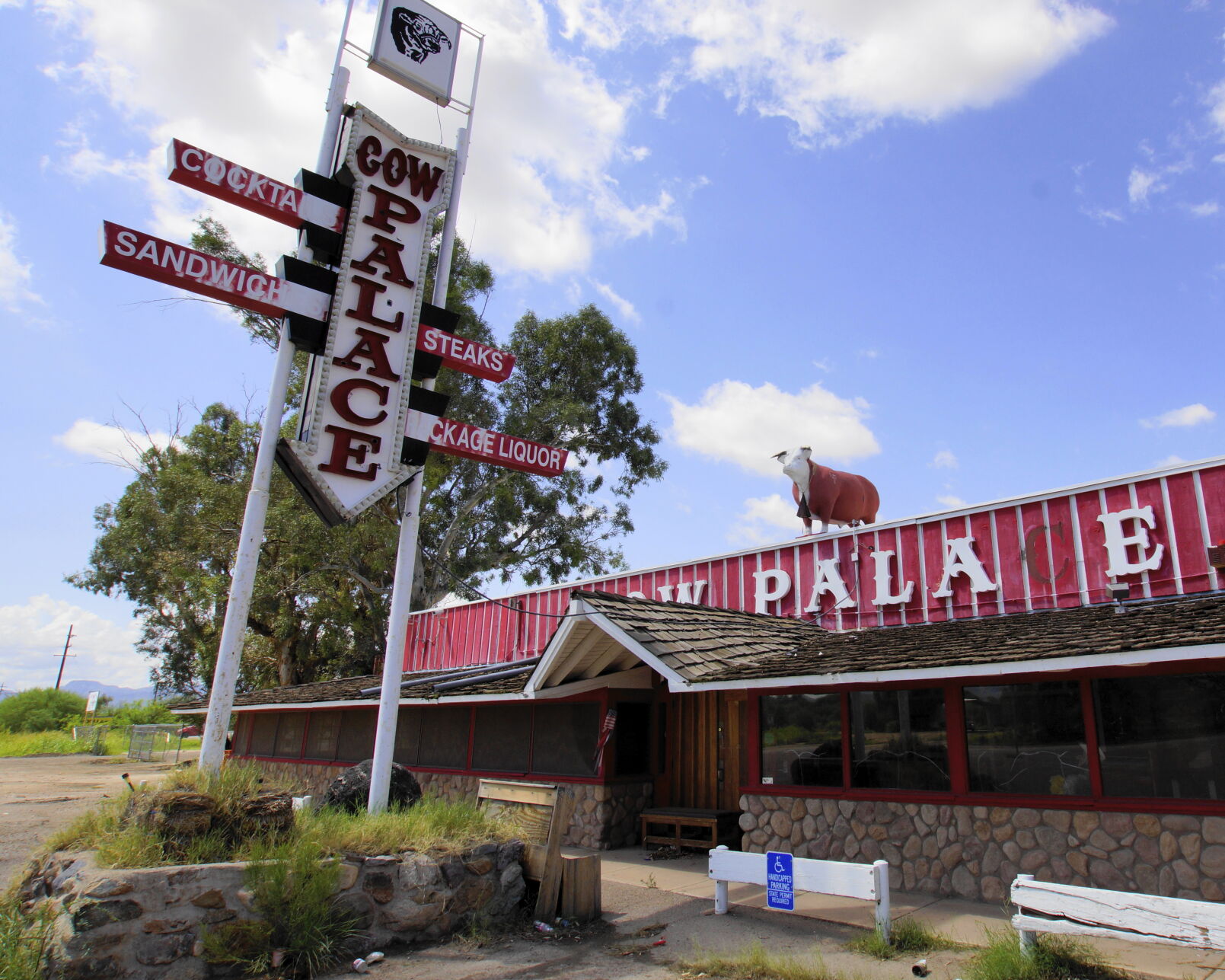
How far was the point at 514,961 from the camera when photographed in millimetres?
6453

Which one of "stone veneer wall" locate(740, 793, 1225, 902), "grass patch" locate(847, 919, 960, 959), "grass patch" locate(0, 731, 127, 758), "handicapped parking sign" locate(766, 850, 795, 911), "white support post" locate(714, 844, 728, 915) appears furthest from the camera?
"grass patch" locate(0, 731, 127, 758)

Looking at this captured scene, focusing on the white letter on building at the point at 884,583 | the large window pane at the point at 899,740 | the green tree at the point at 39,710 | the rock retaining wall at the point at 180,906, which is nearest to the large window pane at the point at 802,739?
the large window pane at the point at 899,740

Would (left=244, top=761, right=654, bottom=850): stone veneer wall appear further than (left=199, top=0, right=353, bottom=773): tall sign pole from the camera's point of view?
Yes

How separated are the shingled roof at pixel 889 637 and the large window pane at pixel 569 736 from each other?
228cm

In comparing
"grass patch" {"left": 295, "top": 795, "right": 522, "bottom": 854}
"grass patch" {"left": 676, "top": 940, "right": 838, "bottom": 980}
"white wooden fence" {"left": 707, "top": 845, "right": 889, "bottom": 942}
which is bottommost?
"grass patch" {"left": 676, "top": 940, "right": 838, "bottom": 980}

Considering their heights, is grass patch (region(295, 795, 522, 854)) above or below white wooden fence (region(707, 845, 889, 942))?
above

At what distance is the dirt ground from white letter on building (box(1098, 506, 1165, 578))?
403 inches

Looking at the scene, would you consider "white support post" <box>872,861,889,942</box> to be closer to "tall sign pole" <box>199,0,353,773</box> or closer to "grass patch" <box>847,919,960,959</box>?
"grass patch" <box>847,919,960,959</box>

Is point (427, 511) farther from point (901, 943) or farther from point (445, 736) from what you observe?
point (901, 943)

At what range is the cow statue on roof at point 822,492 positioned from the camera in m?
13.7

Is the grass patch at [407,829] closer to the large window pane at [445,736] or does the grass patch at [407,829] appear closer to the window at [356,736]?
the large window pane at [445,736]

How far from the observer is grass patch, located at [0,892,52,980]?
517 centimetres

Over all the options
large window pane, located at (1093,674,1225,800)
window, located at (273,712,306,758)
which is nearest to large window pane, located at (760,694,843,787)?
large window pane, located at (1093,674,1225,800)

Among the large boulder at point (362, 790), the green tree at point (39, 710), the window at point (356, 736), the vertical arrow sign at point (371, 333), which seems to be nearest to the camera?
the vertical arrow sign at point (371, 333)
